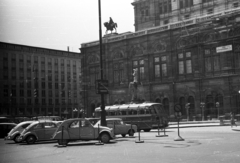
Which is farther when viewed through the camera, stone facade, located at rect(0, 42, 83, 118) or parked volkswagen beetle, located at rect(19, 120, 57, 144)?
stone facade, located at rect(0, 42, 83, 118)

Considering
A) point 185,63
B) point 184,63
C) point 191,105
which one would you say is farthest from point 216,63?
point 191,105

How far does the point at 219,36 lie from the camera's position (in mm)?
48938

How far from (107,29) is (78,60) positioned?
19.9 meters

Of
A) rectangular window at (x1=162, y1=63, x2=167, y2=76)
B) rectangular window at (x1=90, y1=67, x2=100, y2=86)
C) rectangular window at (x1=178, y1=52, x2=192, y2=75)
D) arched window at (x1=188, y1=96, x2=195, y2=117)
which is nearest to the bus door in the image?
arched window at (x1=188, y1=96, x2=195, y2=117)

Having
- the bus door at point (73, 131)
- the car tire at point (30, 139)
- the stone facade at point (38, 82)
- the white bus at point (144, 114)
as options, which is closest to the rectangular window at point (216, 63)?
the white bus at point (144, 114)

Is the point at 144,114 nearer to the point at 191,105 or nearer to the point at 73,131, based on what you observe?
the point at 73,131

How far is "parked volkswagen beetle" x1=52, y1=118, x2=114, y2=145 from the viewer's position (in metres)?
18.7

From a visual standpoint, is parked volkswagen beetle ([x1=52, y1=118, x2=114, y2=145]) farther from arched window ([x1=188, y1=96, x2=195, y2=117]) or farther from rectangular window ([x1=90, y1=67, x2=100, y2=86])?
rectangular window ([x1=90, y1=67, x2=100, y2=86])

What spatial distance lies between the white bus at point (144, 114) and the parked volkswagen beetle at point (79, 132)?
12.9m

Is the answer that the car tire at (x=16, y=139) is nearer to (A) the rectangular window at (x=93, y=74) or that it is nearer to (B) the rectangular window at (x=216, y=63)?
(B) the rectangular window at (x=216, y=63)

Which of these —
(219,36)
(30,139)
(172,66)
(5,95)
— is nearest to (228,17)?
(219,36)

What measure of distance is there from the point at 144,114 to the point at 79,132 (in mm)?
16430

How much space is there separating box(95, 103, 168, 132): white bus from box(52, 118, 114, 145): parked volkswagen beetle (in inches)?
507

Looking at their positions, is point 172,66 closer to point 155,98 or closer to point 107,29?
point 155,98
